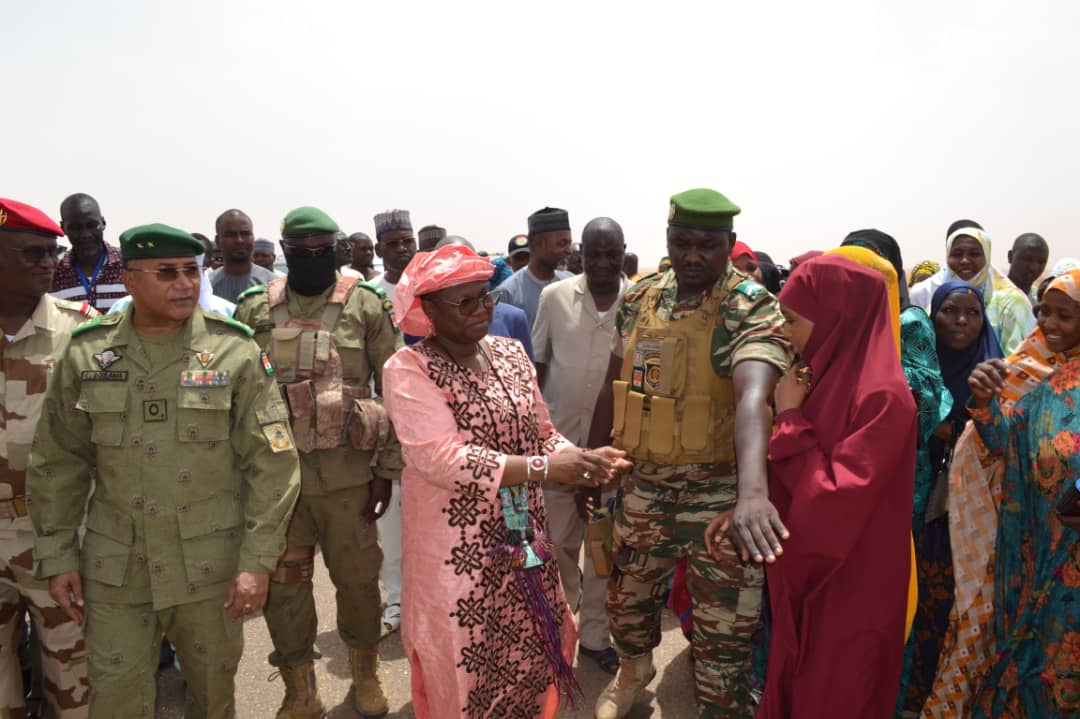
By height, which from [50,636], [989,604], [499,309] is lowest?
[50,636]

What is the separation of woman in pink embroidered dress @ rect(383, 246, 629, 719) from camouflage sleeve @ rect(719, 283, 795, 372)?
68 centimetres

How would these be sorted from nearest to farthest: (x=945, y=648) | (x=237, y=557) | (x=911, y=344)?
(x=237, y=557) → (x=945, y=648) → (x=911, y=344)

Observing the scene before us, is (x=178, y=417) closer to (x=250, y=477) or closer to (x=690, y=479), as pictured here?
(x=250, y=477)

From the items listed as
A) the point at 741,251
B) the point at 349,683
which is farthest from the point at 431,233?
the point at 349,683

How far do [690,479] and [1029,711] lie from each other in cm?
155

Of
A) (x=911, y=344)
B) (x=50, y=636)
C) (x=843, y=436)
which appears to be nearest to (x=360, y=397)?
(x=50, y=636)

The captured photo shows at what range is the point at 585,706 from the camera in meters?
3.67

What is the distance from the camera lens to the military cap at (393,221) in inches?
211

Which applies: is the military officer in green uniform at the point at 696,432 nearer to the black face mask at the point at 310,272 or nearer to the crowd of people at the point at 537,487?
the crowd of people at the point at 537,487

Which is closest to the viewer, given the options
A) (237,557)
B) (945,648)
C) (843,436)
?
(843,436)

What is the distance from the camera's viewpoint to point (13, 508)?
277cm

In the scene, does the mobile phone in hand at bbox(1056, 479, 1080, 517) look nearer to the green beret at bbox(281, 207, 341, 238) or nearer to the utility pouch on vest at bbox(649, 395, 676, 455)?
the utility pouch on vest at bbox(649, 395, 676, 455)

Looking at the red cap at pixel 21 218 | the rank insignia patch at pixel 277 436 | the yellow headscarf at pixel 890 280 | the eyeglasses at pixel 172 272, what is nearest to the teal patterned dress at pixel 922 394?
the yellow headscarf at pixel 890 280

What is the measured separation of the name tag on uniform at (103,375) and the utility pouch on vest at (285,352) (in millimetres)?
816
